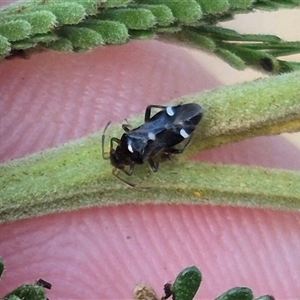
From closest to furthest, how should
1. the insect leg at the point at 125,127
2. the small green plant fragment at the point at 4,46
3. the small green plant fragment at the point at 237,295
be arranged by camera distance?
the small green plant fragment at the point at 237,295 < the small green plant fragment at the point at 4,46 < the insect leg at the point at 125,127

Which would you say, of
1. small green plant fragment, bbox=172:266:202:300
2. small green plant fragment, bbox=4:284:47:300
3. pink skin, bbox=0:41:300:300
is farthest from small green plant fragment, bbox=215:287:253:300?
pink skin, bbox=0:41:300:300

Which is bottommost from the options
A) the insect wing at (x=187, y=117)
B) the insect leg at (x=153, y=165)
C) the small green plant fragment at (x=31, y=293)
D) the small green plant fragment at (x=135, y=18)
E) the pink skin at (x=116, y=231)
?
the pink skin at (x=116, y=231)

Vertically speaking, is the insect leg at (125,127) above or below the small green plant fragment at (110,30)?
below

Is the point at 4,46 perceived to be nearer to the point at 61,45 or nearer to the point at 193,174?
the point at 61,45

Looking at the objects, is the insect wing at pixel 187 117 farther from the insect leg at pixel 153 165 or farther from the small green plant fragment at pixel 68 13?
the small green plant fragment at pixel 68 13

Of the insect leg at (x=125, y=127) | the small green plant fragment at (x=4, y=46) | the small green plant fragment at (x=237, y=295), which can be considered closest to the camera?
the small green plant fragment at (x=237, y=295)

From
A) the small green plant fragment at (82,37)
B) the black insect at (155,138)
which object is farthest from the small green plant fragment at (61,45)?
the black insect at (155,138)

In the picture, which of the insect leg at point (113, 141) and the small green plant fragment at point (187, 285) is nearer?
the small green plant fragment at point (187, 285)
